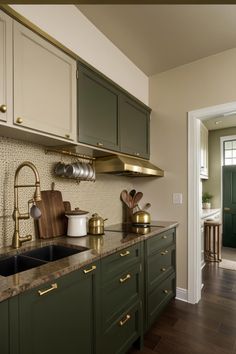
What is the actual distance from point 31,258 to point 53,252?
28 centimetres

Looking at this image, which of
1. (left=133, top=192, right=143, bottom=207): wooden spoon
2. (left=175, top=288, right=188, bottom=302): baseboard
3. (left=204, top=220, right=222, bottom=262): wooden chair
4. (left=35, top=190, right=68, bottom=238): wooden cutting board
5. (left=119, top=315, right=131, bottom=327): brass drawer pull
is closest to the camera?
(left=119, top=315, right=131, bottom=327): brass drawer pull

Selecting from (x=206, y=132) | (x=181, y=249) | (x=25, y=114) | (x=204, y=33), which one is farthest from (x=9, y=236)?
(x=206, y=132)

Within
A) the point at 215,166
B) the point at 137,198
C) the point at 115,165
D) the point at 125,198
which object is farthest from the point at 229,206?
the point at 115,165

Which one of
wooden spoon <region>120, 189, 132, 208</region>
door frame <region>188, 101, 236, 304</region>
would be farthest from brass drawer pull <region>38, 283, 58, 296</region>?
door frame <region>188, 101, 236, 304</region>

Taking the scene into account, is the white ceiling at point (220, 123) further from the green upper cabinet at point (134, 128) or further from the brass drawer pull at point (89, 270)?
the brass drawer pull at point (89, 270)

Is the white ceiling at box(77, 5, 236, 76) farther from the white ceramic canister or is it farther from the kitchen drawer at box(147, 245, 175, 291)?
the kitchen drawer at box(147, 245, 175, 291)

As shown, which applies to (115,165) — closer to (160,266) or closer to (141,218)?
(141,218)

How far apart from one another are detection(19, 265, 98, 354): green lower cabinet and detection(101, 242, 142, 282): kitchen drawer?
11 cm

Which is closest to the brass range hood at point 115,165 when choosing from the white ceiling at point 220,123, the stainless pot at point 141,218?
the stainless pot at point 141,218

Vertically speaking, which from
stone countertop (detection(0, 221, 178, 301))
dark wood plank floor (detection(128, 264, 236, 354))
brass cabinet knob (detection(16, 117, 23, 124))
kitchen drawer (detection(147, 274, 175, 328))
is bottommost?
dark wood plank floor (detection(128, 264, 236, 354))

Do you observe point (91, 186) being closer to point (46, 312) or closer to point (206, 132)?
point (46, 312)

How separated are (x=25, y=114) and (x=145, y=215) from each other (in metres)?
1.53

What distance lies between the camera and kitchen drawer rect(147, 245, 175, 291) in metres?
2.07

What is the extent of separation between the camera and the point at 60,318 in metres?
1.14
